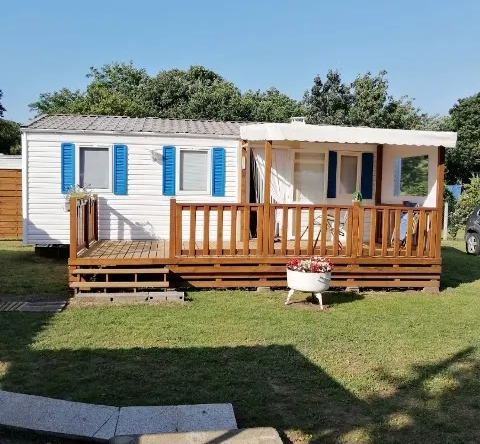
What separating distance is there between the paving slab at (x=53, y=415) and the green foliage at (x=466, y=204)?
1593cm

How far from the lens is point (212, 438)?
3062mm

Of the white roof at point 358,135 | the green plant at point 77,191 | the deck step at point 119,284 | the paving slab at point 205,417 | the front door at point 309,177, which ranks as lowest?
the paving slab at point 205,417

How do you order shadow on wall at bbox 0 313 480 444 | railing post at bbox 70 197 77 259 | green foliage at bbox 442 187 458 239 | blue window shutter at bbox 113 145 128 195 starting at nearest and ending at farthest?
shadow on wall at bbox 0 313 480 444 < railing post at bbox 70 197 77 259 < blue window shutter at bbox 113 145 128 195 < green foliage at bbox 442 187 458 239

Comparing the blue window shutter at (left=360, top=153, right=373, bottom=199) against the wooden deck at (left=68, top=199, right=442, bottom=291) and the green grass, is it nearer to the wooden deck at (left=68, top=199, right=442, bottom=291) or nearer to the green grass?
the wooden deck at (left=68, top=199, right=442, bottom=291)

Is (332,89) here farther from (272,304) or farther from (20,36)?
(272,304)

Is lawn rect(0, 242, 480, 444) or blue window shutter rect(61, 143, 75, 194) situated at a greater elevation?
blue window shutter rect(61, 143, 75, 194)

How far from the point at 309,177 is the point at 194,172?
90.7 inches

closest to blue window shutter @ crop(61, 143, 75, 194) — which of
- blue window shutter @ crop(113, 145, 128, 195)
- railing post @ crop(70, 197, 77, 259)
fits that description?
blue window shutter @ crop(113, 145, 128, 195)

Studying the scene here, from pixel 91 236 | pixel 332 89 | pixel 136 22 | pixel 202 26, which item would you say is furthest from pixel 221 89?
pixel 91 236

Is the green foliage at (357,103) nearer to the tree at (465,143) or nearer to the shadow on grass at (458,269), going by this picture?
the tree at (465,143)

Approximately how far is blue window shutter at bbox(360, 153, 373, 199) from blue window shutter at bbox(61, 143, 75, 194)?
568cm

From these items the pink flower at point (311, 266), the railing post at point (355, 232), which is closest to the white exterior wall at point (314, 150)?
the railing post at point (355, 232)

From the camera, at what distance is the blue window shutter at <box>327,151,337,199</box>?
10109 mm

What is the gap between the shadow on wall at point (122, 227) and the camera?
10203mm
